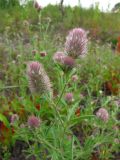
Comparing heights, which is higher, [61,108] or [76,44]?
[76,44]

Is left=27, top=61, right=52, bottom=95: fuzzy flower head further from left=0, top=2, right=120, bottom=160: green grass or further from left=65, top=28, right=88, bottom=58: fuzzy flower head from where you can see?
left=65, top=28, right=88, bottom=58: fuzzy flower head

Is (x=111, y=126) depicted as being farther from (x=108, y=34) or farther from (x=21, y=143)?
(x=108, y=34)

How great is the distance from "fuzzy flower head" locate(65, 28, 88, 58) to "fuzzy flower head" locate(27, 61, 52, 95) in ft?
0.50

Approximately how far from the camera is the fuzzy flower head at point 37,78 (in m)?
1.93

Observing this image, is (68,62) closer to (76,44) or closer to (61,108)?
(76,44)

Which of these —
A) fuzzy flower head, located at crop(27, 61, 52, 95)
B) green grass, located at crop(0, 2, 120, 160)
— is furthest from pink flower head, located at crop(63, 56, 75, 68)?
fuzzy flower head, located at crop(27, 61, 52, 95)

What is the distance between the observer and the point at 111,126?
2703mm

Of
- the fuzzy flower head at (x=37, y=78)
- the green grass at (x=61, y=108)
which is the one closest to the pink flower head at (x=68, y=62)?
the green grass at (x=61, y=108)

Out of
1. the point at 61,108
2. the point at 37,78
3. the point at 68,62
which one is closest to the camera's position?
the point at 68,62

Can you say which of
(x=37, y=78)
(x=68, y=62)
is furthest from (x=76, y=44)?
(x=37, y=78)

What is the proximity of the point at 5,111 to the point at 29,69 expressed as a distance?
1276 mm

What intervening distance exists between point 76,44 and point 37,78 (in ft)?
0.77

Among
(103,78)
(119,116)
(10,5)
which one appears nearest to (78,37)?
(119,116)

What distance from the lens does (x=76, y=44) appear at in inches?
74.5
